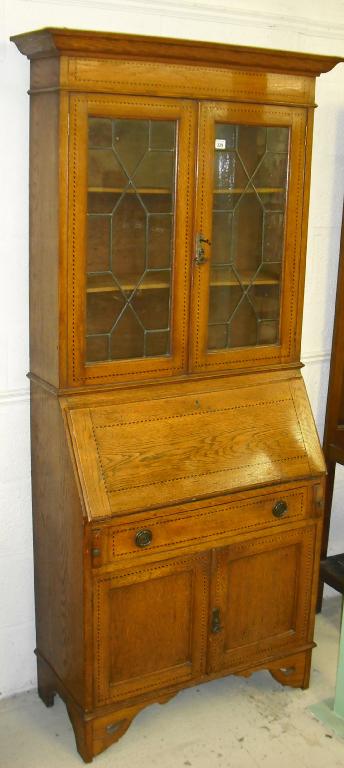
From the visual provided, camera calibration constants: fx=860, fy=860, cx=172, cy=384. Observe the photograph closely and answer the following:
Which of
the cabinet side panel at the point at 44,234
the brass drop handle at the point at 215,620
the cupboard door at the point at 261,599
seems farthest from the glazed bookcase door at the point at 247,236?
the brass drop handle at the point at 215,620

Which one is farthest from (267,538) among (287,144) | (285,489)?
(287,144)

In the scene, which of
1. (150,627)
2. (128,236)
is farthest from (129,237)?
(150,627)

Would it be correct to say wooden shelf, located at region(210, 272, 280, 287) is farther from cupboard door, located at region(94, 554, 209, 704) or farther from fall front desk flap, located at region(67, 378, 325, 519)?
cupboard door, located at region(94, 554, 209, 704)

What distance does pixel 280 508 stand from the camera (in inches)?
109

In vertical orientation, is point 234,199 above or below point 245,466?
above

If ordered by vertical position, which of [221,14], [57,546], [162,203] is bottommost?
[57,546]

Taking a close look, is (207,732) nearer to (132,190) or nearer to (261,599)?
(261,599)

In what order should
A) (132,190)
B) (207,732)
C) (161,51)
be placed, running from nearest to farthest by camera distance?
(161,51) < (132,190) < (207,732)

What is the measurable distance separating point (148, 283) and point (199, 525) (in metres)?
0.75

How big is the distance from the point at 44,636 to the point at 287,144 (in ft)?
5.80

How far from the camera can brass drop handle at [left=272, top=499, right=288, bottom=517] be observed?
9.05ft

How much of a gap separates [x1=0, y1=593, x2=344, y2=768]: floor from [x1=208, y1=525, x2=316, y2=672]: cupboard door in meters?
0.19

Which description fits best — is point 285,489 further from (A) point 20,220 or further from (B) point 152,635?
(A) point 20,220

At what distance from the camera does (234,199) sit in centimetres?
262
